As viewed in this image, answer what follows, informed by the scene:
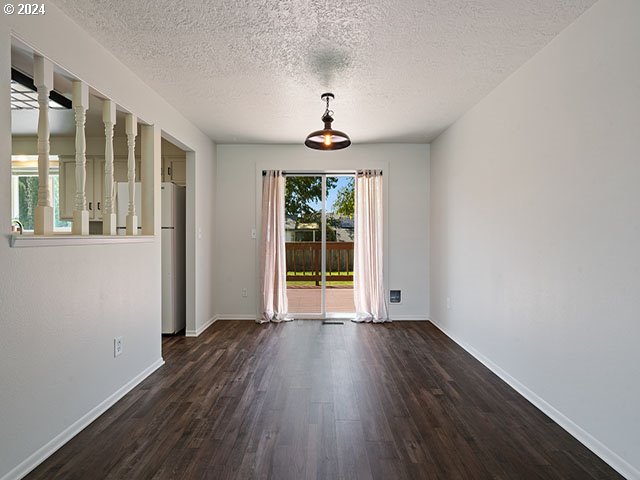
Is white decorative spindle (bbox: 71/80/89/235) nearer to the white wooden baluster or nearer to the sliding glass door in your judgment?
the white wooden baluster

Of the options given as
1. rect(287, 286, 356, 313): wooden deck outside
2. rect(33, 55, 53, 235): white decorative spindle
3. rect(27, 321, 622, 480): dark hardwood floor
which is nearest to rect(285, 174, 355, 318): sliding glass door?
rect(287, 286, 356, 313): wooden deck outside

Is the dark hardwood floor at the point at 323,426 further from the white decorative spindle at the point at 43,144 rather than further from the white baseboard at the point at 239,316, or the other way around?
the white baseboard at the point at 239,316

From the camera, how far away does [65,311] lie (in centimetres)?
221

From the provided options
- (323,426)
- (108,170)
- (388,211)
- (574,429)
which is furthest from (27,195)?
(574,429)

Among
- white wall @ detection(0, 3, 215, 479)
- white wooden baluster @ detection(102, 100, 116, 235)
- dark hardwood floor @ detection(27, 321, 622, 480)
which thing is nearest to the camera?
white wall @ detection(0, 3, 215, 479)

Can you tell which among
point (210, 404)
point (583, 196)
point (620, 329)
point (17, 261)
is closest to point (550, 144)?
point (583, 196)

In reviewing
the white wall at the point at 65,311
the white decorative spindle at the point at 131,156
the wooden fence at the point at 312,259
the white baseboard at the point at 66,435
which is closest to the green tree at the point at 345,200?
the wooden fence at the point at 312,259

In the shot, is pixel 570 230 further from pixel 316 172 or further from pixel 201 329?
pixel 201 329

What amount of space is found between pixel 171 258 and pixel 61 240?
232 centimetres

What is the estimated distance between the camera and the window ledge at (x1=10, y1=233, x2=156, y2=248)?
1864 mm

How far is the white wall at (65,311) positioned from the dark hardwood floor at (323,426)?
0.59 feet

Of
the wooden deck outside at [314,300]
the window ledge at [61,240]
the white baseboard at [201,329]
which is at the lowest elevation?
the white baseboard at [201,329]

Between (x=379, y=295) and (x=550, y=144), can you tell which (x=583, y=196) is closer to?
(x=550, y=144)

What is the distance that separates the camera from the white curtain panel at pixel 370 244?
5.27m
